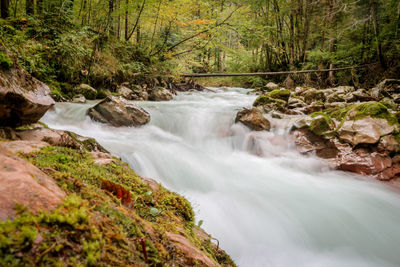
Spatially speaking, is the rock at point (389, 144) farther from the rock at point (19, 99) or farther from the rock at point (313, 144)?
the rock at point (19, 99)

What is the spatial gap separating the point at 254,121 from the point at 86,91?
6.72 meters

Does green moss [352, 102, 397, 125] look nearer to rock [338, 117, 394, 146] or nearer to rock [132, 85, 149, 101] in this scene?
rock [338, 117, 394, 146]

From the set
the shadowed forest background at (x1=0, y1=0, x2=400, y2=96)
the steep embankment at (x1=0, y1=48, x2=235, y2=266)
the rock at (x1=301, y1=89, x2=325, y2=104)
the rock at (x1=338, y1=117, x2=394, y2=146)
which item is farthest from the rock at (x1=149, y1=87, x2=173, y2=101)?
the steep embankment at (x1=0, y1=48, x2=235, y2=266)

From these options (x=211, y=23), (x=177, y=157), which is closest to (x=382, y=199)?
(x=177, y=157)

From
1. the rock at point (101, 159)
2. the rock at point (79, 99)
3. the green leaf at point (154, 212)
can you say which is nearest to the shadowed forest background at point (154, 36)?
the rock at point (79, 99)

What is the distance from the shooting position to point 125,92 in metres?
10.2

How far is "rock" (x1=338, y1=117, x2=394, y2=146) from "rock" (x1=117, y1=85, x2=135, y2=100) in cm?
875

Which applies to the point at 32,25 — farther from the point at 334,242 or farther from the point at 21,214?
the point at 334,242

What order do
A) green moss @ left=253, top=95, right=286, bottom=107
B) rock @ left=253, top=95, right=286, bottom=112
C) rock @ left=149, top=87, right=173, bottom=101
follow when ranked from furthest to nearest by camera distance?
rock @ left=149, top=87, right=173, bottom=101
green moss @ left=253, top=95, right=286, bottom=107
rock @ left=253, top=95, right=286, bottom=112

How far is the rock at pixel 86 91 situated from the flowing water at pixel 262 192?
58.0 inches

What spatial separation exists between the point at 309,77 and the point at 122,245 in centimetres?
1682

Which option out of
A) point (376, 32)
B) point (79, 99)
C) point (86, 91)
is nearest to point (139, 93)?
point (86, 91)

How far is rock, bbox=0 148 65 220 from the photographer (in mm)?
760

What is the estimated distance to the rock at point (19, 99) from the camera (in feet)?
7.52
